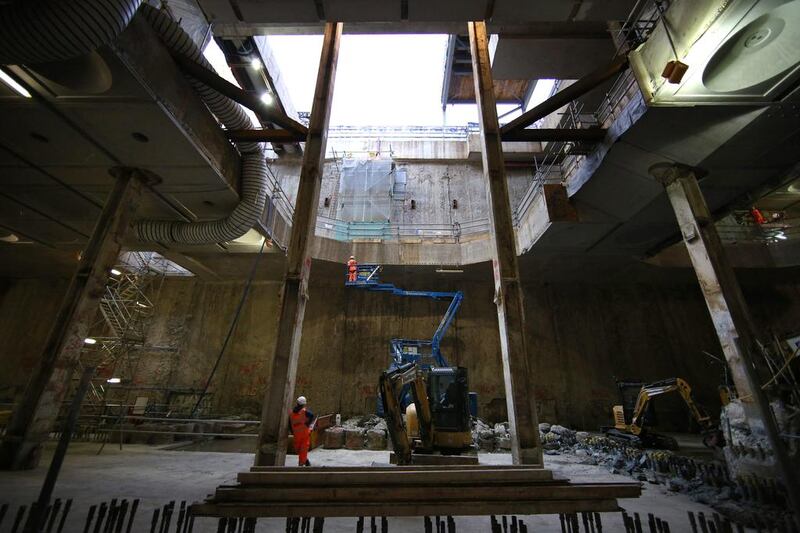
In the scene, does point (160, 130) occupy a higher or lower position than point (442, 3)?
lower

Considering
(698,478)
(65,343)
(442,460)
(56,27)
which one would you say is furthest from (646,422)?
(56,27)

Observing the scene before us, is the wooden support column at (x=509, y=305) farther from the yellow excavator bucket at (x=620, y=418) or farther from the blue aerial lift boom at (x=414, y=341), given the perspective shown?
the yellow excavator bucket at (x=620, y=418)

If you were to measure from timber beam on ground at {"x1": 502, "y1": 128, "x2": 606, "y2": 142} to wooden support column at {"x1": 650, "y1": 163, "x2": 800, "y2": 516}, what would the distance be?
61.9 inches

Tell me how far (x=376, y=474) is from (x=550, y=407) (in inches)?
528

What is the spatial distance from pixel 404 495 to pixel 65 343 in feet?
24.8

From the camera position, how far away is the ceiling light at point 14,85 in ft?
19.0

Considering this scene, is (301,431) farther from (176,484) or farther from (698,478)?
(698,478)

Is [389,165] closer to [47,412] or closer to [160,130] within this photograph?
[160,130]

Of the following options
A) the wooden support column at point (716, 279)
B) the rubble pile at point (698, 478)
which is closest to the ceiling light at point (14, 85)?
the rubble pile at point (698, 478)

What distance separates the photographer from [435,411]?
7539 millimetres

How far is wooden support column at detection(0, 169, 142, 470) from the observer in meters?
6.11

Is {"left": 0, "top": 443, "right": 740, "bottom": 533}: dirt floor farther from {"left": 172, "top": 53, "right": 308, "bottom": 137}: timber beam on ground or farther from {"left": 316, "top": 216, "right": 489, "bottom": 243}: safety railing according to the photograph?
{"left": 316, "top": 216, "right": 489, "bottom": 243}: safety railing

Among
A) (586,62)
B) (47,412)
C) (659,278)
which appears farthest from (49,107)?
(659,278)

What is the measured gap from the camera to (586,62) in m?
12.5
